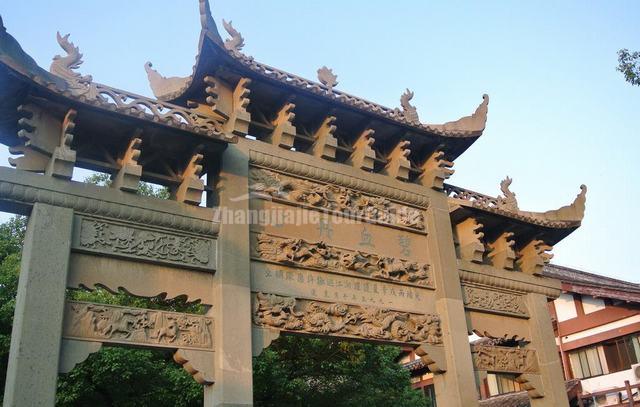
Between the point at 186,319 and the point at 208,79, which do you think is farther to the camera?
the point at 208,79

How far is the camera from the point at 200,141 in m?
7.90

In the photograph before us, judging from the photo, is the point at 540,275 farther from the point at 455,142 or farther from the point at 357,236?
the point at 357,236

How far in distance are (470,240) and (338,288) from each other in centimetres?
294

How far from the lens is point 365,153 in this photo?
9.71 meters

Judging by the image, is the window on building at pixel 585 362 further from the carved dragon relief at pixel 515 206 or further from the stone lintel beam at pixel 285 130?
the stone lintel beam at pixel 285 130

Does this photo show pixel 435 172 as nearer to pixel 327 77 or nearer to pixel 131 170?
pixel 327 77

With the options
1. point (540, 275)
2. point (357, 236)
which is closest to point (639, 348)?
point (540, 275)

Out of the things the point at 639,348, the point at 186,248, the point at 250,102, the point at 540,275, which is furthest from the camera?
the point at 639,348

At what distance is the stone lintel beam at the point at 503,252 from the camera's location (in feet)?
35.8

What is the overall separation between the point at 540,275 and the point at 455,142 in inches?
110

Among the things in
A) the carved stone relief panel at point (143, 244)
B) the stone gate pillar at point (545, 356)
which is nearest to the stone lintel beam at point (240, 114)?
the carved stone relief panel at point (143, 244)

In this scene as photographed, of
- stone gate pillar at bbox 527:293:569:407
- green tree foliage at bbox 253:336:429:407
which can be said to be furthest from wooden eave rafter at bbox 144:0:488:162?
green tree foliage at bbox 253:336:429:407

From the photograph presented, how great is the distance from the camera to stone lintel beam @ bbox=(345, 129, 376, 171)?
31.9 feet

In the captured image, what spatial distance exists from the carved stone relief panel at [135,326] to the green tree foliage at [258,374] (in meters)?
4.68
